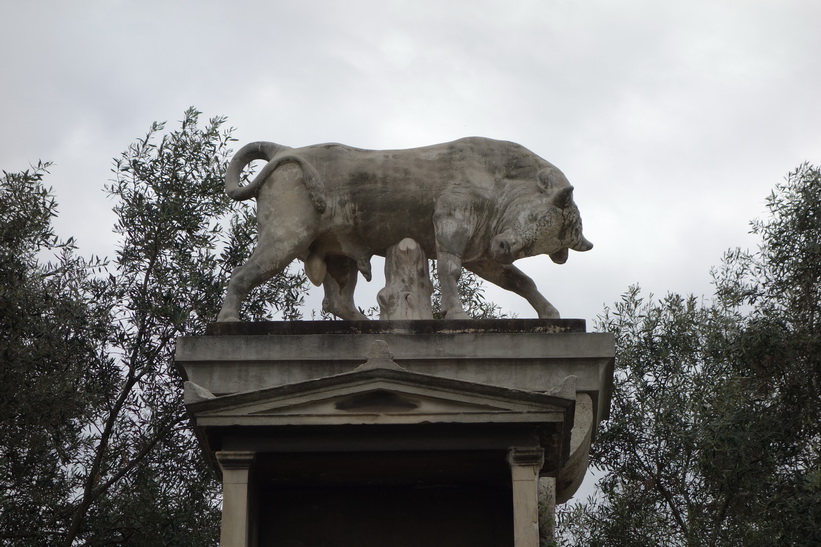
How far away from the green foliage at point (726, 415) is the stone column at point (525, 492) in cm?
704

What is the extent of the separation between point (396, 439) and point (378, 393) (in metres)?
0.49

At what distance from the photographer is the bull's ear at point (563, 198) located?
14867 mm

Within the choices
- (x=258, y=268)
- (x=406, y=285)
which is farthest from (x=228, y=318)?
(x=406, y=285)

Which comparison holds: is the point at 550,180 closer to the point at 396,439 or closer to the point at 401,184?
the point at 401,184

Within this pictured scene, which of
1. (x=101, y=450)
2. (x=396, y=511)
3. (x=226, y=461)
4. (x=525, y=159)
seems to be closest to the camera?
(x=226, y=461)

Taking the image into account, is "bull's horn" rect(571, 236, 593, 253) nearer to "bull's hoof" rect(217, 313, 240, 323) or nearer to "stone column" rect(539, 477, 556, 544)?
"stone column" rect(539, 477, 556, 544)

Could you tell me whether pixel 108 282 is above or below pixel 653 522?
above

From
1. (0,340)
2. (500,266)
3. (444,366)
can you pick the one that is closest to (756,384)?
(500,266)

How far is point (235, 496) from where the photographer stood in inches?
486

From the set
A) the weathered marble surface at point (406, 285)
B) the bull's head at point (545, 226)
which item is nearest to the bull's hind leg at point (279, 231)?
the weathered marble surface at point (406, 285)

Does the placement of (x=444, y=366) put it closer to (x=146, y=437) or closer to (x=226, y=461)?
(x=226, y=461)

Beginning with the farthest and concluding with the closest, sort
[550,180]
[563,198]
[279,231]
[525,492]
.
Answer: [550,180], [563,198], [279,231], [525,492]

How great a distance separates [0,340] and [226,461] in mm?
8270

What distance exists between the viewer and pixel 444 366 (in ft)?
45.7
